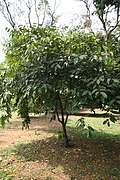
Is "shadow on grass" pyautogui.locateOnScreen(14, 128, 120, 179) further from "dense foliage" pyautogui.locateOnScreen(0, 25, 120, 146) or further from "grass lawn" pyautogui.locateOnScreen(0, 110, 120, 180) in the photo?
"dense foliage" pyautogui.locateOnScreen(0, 25, 120, 146)

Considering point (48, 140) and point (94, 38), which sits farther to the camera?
point (48, 140)

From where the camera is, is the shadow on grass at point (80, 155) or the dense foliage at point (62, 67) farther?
the shadow on grass at point (80, 155)

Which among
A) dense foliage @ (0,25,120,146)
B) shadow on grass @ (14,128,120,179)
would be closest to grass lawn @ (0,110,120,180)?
shadow on grass @ (14,128,120,179)

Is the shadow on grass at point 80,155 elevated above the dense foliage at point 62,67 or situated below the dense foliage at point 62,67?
below

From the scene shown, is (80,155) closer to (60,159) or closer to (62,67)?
(60,159)

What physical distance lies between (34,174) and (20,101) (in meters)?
1.22

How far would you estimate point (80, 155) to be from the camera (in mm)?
3654

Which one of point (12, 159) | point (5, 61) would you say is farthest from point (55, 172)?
point (5, 61)

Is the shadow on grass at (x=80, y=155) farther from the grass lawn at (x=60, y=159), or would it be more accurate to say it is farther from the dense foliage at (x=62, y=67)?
the dense foliage at (x=62, y=67)

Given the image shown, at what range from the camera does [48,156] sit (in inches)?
147

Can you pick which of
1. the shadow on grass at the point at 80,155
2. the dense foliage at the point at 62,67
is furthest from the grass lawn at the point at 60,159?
the dense foliage at the point at 62,67

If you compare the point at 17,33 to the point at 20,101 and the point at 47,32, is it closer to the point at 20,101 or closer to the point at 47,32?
the point at 47,32

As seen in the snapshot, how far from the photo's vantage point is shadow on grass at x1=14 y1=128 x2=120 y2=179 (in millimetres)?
3057

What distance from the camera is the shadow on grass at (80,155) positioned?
3.06 metres
